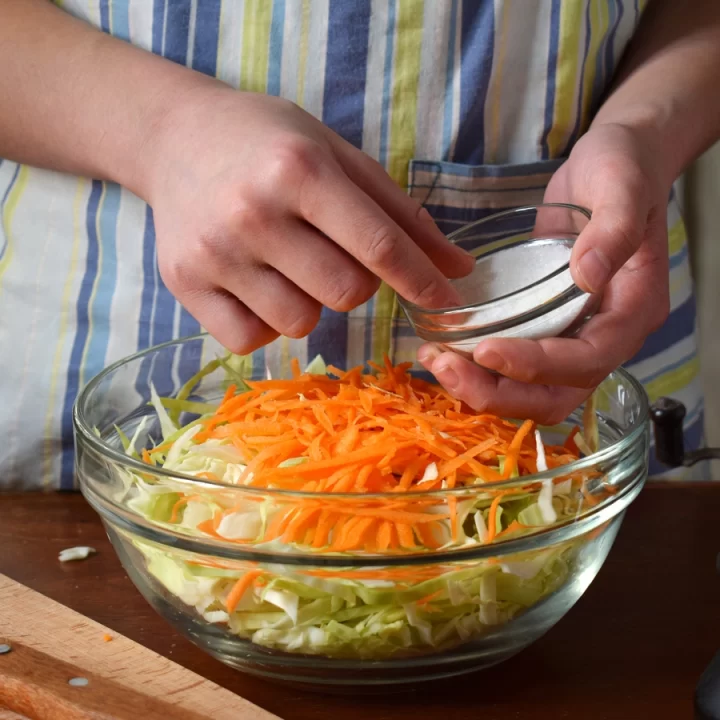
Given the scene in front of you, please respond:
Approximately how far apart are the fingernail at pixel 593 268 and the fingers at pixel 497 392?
0.13m

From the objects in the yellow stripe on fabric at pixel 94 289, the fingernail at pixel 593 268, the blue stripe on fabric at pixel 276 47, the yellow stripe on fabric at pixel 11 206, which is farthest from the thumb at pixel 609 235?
the yellow stripe on fabric at pixel 11 206

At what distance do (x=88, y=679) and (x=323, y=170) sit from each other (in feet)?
1.46

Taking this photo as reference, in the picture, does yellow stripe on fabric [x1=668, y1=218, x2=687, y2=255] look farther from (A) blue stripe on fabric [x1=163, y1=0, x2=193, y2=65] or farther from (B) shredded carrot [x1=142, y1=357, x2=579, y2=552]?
(A) blue stripe on fabric [x1=163, y1=0, x2=193, y2=65]

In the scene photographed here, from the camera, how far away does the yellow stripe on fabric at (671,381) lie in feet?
4.56

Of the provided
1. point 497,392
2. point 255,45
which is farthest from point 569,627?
point 255,45

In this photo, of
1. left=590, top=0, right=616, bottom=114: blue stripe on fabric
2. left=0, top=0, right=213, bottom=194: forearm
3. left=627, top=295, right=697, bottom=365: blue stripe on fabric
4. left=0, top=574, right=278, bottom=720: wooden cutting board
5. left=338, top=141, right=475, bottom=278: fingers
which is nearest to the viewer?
left=0, top=574, right=278, bottom=720: wooden cutting board

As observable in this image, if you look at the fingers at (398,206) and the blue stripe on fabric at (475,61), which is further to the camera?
the blue stripe on fabric at (475,61)

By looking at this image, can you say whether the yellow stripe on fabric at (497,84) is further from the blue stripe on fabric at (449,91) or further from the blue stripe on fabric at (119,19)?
the blue stripe on fabric at (119,19)

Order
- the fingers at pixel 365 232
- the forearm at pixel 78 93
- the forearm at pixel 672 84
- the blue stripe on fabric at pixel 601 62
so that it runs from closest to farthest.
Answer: the fingers at pixel 365 232 < the forearm at pixel 78 93 < the forearm at pixel 672 84 < the blue stripe on fabric at pixel 601 62

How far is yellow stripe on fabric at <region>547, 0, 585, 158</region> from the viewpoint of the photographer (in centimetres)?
118

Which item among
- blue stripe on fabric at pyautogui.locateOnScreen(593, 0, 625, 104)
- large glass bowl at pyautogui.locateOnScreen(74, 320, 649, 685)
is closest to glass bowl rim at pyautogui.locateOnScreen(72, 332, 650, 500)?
large glass bowl at pyautogui.locateOnScreen(74, 320, 649, 685)

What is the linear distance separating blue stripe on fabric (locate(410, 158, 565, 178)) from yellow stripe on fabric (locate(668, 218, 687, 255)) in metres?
0.29

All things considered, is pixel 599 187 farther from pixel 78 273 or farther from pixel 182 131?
pixel 78 273

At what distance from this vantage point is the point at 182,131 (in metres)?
0.93
